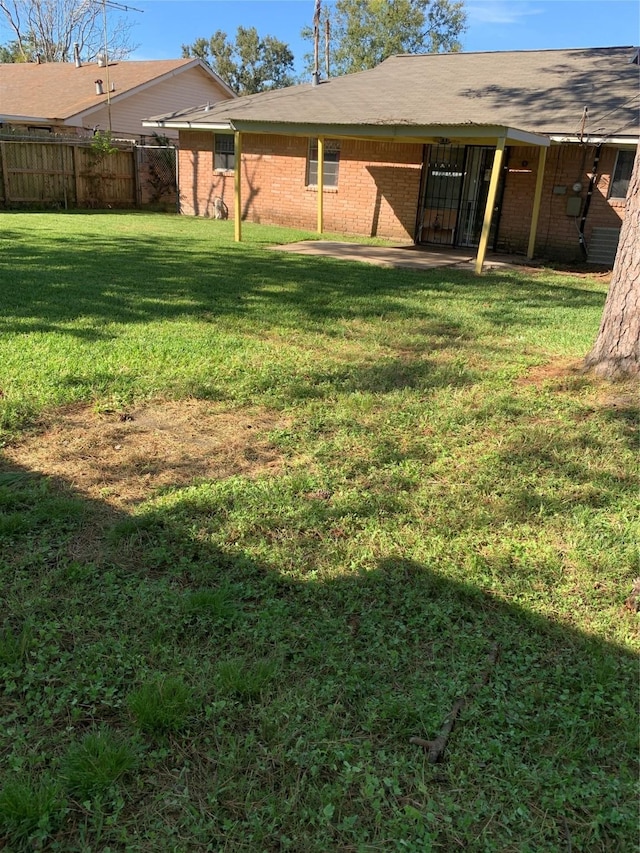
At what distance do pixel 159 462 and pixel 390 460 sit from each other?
1.40m

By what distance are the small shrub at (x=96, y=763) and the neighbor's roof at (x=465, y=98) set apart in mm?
11118

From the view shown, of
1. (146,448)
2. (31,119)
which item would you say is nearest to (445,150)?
(146,448)

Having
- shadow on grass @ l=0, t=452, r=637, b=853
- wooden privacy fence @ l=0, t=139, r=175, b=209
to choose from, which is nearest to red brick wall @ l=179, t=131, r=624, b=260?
wooden privacy fence @ l=0, t=139, r=175, b=209

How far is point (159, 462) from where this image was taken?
155 inches

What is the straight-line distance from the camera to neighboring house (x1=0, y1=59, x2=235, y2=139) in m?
24.0

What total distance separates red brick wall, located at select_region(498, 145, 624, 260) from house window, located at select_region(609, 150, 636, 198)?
123mm

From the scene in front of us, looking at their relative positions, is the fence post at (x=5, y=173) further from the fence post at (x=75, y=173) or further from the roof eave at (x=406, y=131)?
the roof eave at (x=406, y=131)

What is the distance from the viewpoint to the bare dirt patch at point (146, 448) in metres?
3.71

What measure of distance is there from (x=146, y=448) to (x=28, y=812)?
8.12 feet

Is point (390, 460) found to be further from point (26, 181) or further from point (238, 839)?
point (26, 181)

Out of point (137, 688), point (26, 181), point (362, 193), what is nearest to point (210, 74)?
point (26, 181)

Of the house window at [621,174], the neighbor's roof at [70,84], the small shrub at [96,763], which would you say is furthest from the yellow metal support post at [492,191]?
the neighbor's roof at [70,84]

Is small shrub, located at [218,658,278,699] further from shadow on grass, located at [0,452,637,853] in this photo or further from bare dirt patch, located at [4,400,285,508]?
bare dirt patch, located at [4,400,285,508]

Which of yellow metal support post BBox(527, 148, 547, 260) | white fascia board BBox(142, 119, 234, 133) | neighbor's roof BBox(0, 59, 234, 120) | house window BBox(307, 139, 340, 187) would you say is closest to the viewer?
yellow metal support post BBox(527, 148, 547, 260)
